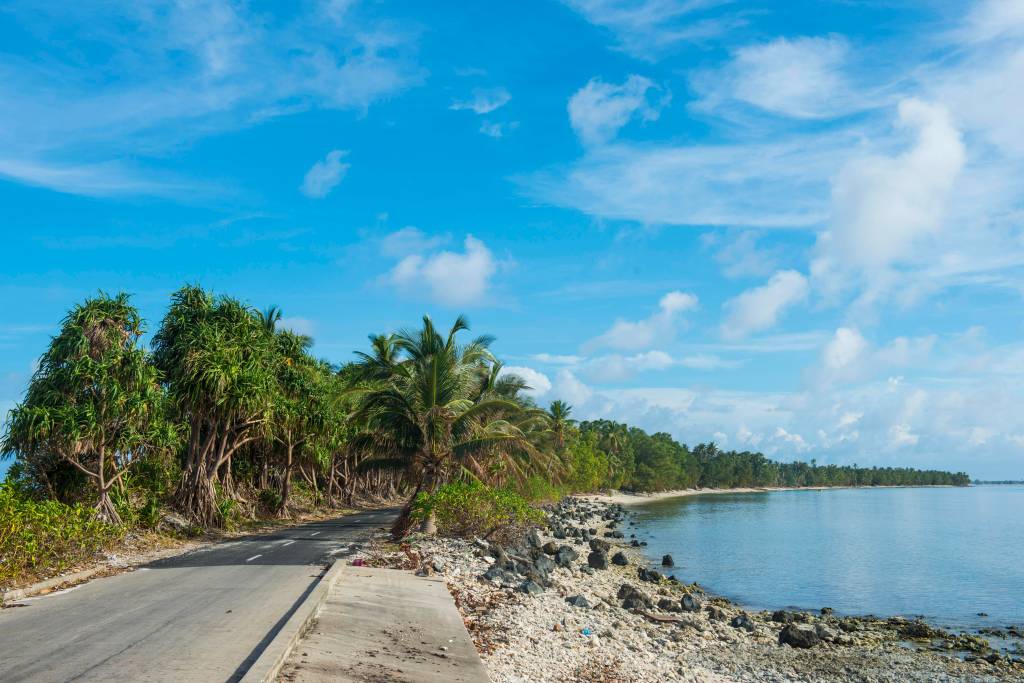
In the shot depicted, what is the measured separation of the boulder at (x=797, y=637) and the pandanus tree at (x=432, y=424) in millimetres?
10667

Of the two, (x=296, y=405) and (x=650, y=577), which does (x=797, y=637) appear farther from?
(x=296, y=405)

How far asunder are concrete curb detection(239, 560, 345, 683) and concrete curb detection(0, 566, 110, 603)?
5.27 m

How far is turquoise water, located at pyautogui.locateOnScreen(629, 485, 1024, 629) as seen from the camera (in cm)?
2770

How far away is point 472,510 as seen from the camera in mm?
24312

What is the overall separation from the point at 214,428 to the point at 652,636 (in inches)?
747

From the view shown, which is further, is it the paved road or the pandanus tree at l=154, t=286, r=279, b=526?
the pandanus tree at l=154, t=286, r=279, b=526

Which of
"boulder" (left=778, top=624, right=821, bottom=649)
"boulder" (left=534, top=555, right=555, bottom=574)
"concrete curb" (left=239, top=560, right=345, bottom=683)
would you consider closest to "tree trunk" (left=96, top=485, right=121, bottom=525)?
"concrete curb" (left=239, top=560, right=345, bottom=683)

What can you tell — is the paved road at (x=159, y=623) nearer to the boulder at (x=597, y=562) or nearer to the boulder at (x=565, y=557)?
the boulder at (x=565, y=557)

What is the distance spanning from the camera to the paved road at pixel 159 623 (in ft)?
28.2

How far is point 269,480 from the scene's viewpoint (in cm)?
4491

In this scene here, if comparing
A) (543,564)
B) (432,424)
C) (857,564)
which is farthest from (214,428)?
(857,564)

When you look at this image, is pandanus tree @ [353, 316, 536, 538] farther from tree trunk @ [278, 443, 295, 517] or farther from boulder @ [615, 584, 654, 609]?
tree trunk @ [278, 443, 295, 517]

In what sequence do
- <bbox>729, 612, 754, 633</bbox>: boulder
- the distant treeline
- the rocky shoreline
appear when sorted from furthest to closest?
the distant treeline
<bbox>729, 612, 754, 633</bbox>: boulder
the rocky shoreline

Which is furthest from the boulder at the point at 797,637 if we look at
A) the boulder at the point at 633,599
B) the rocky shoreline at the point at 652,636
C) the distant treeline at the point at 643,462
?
the distant treeline at the point at 643,462
